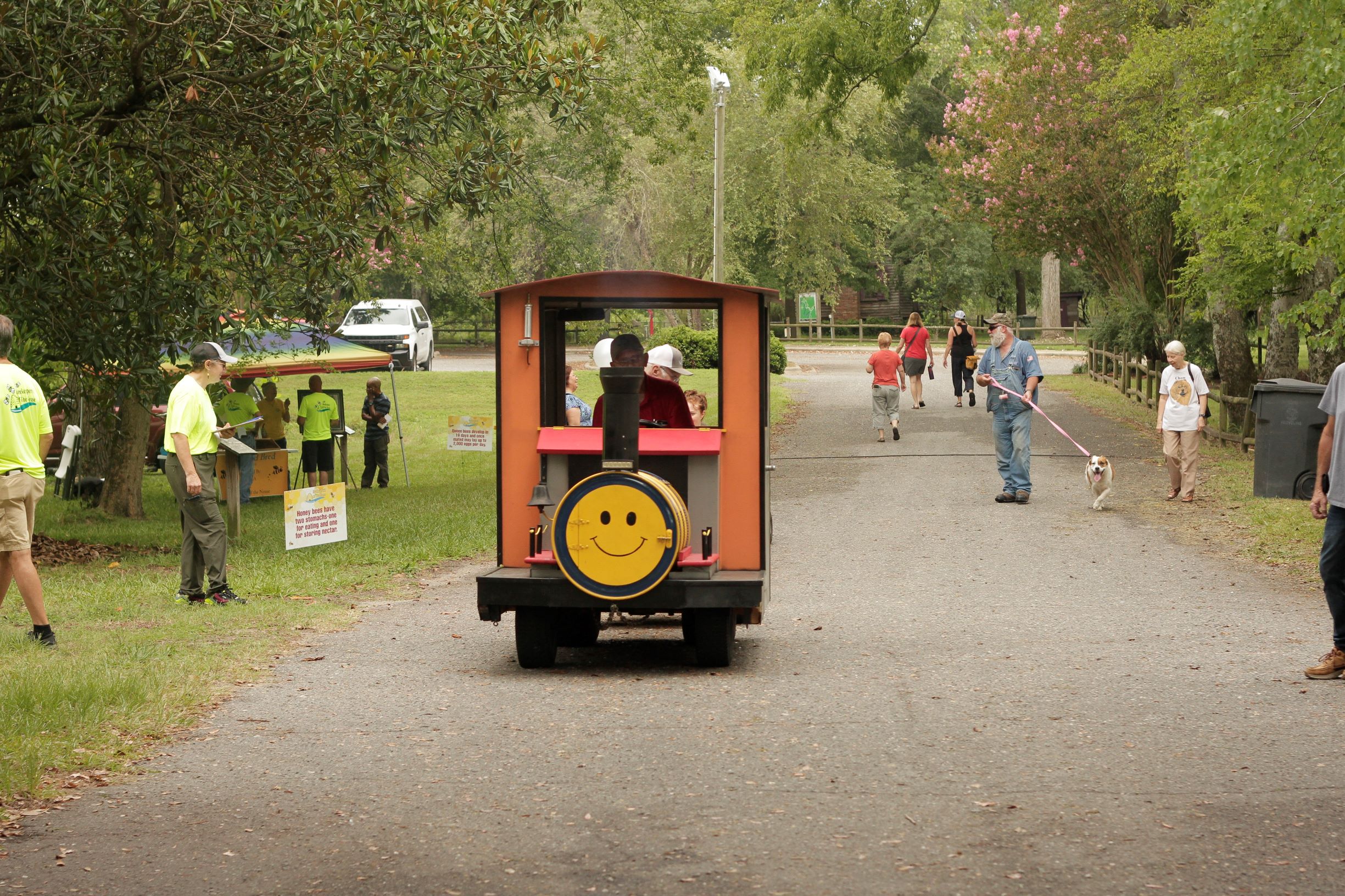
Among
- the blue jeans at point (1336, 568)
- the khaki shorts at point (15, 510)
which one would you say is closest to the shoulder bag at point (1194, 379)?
the blue jeans at point (1336, 568)

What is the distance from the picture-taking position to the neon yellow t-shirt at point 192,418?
10320mm

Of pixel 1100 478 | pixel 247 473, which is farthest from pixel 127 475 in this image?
pixel 1100 478

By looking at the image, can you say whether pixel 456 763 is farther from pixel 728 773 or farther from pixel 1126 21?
pixel 1126 21

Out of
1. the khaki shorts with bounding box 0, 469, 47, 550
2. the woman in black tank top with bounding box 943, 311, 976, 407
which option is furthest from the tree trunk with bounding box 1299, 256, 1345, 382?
the khaki shorts with bounding box 0, 469, 47, 550

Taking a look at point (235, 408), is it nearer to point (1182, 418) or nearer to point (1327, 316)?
point (1182, 418)

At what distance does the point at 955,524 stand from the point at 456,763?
9713 millimetres

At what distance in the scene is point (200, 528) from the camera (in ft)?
34.8

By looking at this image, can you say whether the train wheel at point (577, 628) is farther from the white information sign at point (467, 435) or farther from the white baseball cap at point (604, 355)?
the white information sign at point (467, 435)

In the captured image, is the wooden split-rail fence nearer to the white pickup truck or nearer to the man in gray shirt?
the man in gray shirt

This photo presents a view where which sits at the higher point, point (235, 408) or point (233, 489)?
point (235, 408)

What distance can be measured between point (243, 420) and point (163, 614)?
9044mm

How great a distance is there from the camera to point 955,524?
15.1m

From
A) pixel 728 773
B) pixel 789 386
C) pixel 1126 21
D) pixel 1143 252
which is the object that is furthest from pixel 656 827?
pixel 789 386

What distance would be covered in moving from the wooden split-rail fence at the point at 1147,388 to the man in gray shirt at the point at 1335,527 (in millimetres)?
9788
